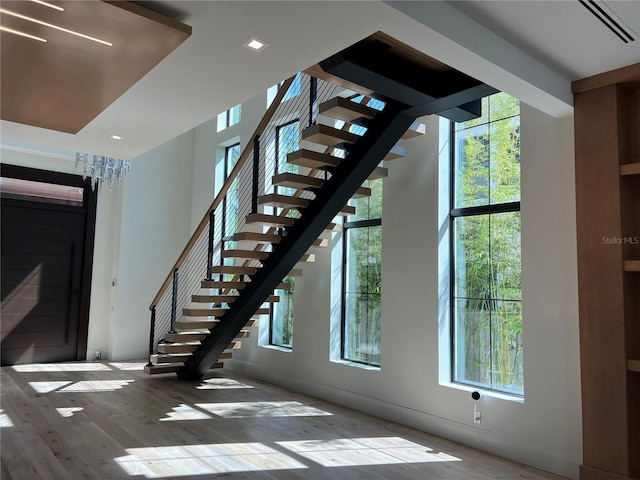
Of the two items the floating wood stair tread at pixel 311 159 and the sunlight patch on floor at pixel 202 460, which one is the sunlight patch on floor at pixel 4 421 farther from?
the floating wood stair tread at pixel 311 159

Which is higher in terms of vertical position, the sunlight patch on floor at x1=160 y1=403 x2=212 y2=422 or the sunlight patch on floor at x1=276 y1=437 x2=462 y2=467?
the sunlight patch on floor at x1=160 y1=403 x2=212 y2=422

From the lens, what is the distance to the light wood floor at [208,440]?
3.62m

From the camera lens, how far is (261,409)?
5.36 meters

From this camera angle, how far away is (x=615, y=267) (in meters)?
3.40

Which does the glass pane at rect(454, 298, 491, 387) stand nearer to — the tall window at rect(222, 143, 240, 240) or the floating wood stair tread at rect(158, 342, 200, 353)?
the floating wood stair tread at rect(158, 342, 200, 353)

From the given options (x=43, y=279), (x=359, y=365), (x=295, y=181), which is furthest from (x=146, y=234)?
(x=295, y=181)

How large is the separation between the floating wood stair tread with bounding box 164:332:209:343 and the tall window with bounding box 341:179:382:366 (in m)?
1.78

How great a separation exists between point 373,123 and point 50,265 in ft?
19.6

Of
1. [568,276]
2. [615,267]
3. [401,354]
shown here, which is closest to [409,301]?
[401,354]

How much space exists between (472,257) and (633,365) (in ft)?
5.45

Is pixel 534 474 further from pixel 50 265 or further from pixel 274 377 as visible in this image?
pixel 50 265

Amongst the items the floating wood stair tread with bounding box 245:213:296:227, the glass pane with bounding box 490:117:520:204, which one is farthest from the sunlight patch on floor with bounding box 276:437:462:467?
the glass pane with bounding box 490:117:520:204

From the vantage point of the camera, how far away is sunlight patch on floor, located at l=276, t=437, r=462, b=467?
3.87m

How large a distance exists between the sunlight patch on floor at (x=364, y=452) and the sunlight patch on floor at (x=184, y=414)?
3.67 ft
